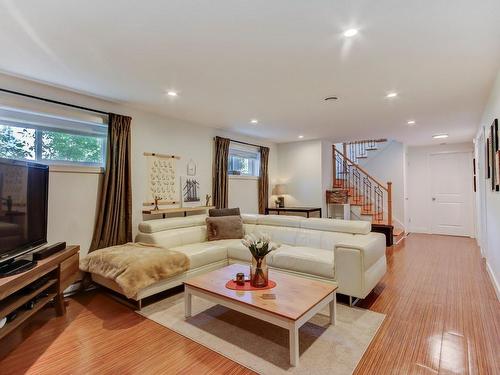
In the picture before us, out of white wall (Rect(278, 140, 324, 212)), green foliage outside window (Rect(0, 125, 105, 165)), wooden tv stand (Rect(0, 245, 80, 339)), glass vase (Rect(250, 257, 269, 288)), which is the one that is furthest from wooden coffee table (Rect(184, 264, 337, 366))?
white wall (Rect(278, 140, 324, 212))

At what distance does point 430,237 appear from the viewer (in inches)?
271

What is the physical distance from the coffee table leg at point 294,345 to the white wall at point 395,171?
245 inches

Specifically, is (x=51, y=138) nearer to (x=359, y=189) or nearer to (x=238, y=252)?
(x=238, y=252)

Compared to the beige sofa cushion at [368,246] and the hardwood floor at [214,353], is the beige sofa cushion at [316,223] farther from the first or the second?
the hardwood floor at [214,353]

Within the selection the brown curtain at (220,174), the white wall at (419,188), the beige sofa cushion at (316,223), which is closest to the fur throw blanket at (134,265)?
the beige sofa cushion at (316,223)

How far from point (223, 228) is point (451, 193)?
623 centimetres

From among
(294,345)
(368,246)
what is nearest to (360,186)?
(368,246)

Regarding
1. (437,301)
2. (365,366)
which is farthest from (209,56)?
(437,301)

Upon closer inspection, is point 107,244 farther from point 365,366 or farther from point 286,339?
point 365,366

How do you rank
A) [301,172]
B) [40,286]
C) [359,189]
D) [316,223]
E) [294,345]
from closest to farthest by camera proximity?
[294,345], [40,286], [316,223], [301,172], [359,189]

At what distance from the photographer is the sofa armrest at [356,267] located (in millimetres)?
2791

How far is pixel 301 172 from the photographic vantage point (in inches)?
263

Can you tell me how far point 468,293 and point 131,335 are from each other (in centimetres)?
364

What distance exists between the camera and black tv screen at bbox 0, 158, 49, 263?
2242 millimetres
